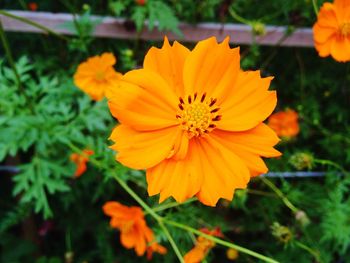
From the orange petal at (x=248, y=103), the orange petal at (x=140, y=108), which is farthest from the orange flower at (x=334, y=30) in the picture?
the orange petal at (x=140, y=108)

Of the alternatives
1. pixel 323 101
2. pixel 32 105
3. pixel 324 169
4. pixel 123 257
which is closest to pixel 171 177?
pixel 32 105

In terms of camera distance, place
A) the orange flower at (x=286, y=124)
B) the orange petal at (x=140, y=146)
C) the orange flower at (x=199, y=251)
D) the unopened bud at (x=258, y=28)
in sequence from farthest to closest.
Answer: the orange flower at (x=286, y=124) → the unopened bud at (x=258, y=28) → the orange flower at (x=199, y=251) → the orange petal at (x=140, y=146)

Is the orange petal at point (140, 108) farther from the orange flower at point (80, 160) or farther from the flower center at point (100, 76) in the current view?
the flower center at point (100, 76)

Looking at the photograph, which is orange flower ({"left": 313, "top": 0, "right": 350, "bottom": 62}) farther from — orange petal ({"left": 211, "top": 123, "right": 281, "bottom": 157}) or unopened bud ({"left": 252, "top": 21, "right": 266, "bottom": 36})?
orange petal ({"left": 211, "top": 123, "right": 281, "bottom": 157})

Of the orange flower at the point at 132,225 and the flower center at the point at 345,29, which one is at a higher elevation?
the flower center at the point at 345,29

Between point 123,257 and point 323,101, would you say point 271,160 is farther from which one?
point 123,257

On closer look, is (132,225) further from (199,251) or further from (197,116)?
(197,116)
